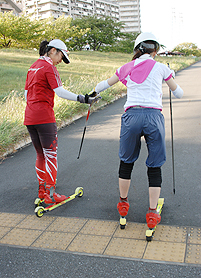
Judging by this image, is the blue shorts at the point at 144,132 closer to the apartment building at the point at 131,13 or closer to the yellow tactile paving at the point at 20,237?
Result: the yellow tactile paving at the point at 20,237

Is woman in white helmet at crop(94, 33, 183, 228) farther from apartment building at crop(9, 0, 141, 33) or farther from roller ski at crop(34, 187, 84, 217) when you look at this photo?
apartment building at crop(9, 0, 141, 33)

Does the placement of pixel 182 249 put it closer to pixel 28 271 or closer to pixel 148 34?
pixel 28 271

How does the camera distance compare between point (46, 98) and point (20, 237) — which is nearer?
point (20, 237)

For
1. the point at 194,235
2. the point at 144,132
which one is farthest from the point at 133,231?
the point at 144,132

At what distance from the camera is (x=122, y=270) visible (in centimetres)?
253

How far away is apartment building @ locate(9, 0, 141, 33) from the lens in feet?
373

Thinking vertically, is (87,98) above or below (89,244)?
above

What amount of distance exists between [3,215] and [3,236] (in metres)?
0.54

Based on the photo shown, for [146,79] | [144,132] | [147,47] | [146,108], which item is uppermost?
[147,47]

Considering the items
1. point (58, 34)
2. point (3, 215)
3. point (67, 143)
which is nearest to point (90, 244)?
point (3, 215)

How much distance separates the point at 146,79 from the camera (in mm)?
2824

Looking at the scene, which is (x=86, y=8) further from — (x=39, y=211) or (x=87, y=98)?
(x=39, y=211)

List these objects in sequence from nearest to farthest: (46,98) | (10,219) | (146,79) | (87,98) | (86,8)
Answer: (146,79)
(87,98)
(46,98)
(10,219)
(86,8)

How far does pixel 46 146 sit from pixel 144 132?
4.54 feet
